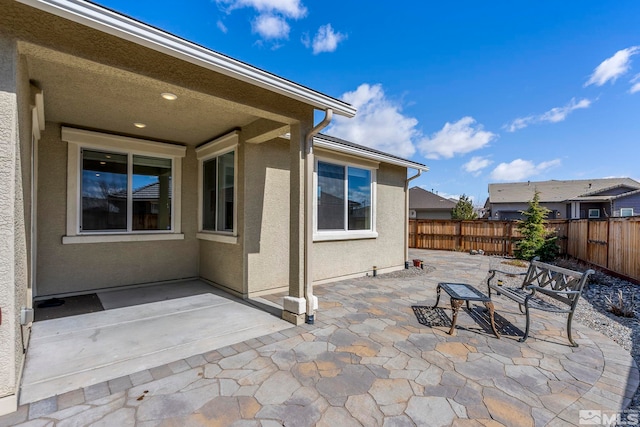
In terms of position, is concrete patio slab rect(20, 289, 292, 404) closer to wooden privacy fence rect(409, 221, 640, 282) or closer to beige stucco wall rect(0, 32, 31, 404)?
beige stucco wall rect(0, 32, 31, 404)

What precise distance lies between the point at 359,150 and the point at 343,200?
4.37 feet

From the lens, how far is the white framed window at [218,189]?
548 cm

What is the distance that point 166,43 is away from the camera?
2.66m

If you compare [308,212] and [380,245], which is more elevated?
[308,212]

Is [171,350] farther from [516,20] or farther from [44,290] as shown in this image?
[516,20]

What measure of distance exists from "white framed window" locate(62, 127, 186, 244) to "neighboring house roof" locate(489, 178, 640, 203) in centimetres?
2780

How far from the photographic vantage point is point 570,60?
8.57m

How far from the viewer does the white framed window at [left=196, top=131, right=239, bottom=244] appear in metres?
5.48

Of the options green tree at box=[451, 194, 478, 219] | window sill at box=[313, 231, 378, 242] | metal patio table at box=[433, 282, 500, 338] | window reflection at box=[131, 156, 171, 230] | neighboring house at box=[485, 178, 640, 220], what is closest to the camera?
metal patio table at box=[433, 282, 500, 338]


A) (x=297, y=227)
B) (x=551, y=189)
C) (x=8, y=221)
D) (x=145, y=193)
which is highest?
(x=551, y=189)

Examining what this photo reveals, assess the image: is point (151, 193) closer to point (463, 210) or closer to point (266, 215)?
point (266, 215)

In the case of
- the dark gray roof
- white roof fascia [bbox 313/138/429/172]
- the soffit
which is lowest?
white roof fascia [bbox 313/138/429/172]

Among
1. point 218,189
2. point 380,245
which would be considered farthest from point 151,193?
point 380,245

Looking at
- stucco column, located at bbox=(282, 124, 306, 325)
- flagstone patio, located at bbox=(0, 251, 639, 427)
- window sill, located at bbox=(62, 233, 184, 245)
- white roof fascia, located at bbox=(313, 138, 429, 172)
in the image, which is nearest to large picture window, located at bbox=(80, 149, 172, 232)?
window sill, located at bbox=(62, 233, 184, 245)
